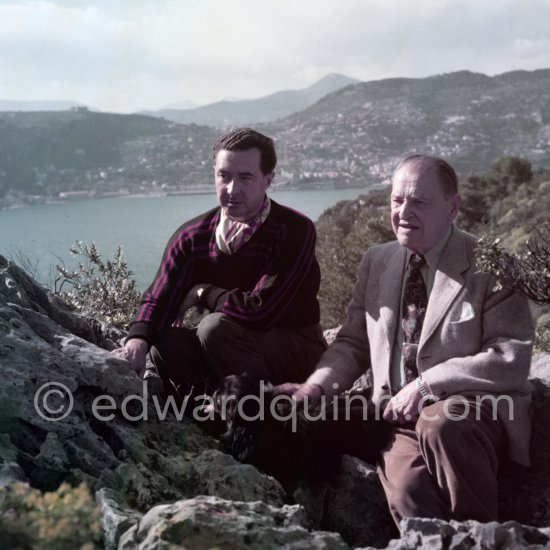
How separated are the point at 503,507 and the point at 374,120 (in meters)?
89.1

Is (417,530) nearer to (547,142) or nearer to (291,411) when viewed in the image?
(291,411)

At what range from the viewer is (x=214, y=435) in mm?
4273

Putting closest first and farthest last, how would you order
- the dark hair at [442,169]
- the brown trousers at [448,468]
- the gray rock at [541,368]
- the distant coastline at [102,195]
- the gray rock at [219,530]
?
1. the gray rock at [219,530]
2. the brown trousers at [448,468]
3. the dark hair at [442,169]
4. the gray rock at [541,368]
5. the distant coastline at [102,195]

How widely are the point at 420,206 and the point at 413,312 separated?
654 millimetres

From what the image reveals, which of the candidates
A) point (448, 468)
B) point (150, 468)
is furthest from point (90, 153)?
point (448, 468)

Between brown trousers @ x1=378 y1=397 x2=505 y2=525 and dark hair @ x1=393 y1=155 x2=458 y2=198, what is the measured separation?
1167 mm

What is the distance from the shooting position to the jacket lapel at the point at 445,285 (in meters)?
4.18

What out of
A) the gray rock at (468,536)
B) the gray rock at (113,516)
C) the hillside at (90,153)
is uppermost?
the hillside at (90,153)

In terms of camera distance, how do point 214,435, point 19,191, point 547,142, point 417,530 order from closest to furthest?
point 417,530 < point 214,435 < point 19,191 < point 547,142

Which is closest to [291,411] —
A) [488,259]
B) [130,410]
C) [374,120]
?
[130,410]

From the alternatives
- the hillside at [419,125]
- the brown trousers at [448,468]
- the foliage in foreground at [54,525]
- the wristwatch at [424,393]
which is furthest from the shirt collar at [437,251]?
the hillside at [419,125]

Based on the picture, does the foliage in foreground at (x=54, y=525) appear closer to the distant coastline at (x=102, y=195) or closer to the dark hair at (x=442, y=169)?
the dark hair at (x=442, y=169)

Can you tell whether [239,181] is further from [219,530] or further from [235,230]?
[219,530]

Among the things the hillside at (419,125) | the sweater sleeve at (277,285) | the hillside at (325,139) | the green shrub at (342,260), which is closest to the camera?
the sweater sleeve at (277,285)
